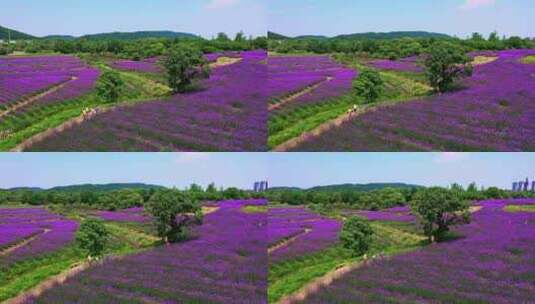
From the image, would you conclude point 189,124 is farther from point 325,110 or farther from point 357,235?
point 357,235

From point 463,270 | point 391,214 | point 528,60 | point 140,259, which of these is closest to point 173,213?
point 140,259

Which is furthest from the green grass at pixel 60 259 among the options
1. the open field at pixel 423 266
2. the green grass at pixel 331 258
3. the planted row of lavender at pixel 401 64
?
the planted row of lavender at pixel 401 64

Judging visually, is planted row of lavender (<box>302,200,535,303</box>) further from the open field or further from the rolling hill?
the rolling hill

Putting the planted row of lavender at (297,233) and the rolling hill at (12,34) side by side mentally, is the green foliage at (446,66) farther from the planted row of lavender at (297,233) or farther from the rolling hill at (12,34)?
the rolling hill at (12,34)

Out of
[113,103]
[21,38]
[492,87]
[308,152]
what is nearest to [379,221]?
[308,152]

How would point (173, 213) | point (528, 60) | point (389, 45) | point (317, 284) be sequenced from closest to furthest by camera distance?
point (528, 60)
point (317, 284)
point (389, 45)
point (173, 213)

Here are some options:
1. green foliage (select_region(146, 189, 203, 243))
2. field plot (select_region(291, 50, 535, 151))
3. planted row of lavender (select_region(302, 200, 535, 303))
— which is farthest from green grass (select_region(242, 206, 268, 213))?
planted row of lavender (select_region(302, 200, 535, 303))
